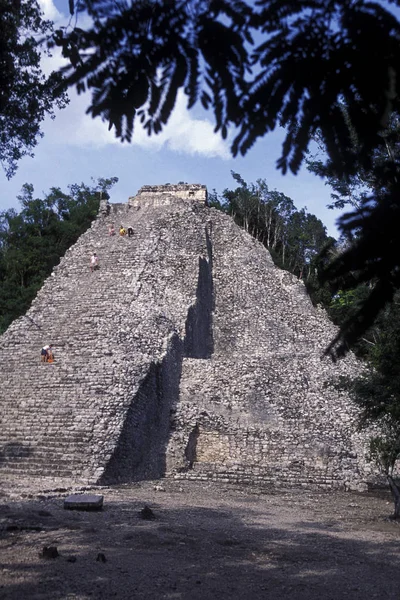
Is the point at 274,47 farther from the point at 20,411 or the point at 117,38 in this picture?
the point at 20,411

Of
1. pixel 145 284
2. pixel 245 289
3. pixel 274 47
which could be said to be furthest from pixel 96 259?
pixel 274 47

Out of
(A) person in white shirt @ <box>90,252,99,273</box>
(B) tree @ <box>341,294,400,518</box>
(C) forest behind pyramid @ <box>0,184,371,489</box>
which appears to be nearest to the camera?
(B) tree @ <box>341,294,400,518</box>

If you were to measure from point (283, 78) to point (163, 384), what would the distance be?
12.5 metres

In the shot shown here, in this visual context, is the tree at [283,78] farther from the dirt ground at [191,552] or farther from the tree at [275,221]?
the tree at [275,221]

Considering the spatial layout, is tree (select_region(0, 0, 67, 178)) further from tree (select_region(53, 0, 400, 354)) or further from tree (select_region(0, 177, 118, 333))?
tree (select_region(0, 177, 118, 333))

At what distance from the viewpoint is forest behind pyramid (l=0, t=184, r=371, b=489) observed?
39.8 feet

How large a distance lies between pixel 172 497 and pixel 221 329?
43.2 feet

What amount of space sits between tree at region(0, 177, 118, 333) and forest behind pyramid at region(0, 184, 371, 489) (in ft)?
21.2

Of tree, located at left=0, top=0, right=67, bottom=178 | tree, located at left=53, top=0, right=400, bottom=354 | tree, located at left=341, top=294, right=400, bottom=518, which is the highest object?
tree, located at left=0, top=0, right=67, bottom=178

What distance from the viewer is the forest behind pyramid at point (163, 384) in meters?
12.1

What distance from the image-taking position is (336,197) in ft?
50.3

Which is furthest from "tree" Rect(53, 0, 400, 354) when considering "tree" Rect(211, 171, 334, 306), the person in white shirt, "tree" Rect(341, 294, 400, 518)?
"tree" Rect(211, 171, 334, 306)

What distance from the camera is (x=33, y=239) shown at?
104 ft

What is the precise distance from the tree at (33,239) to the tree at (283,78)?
78.8 feet
